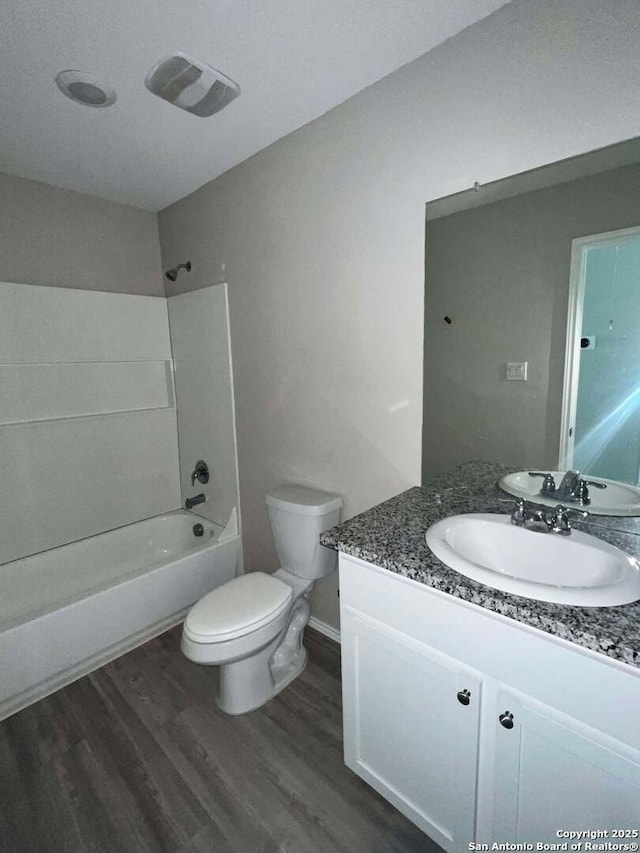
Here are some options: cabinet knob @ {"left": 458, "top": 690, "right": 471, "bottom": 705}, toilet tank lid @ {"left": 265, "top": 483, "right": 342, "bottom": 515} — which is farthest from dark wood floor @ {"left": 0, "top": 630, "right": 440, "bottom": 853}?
toilet tank lid @ {"left": 265, "top": 483, "right": 342, "bottom": 515}

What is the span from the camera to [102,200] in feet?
7.90

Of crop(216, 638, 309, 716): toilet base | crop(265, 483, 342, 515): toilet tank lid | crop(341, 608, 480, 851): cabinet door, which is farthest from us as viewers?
crop(265, 483, 342, 515): toilet tank lid

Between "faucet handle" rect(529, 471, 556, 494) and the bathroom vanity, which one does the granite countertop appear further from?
"faucet handle" rect(529, 471, 556, 494)

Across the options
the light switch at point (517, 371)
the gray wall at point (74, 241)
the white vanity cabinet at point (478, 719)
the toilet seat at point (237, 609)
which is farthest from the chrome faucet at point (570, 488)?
the gray wall at point (74, 241)

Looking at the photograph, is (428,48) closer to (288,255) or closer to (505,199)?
(505,199)

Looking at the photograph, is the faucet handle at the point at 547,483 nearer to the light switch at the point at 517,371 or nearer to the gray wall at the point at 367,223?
the light switch at the point at 517,371

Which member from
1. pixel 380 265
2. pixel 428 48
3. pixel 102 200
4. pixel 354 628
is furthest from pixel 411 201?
pixel 102 200

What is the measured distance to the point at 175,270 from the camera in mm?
2539

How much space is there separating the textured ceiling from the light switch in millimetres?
1042

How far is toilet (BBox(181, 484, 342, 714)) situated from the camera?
146cm

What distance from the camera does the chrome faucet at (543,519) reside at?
1.09m

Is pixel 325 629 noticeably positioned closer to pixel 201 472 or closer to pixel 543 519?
pixel 201 472

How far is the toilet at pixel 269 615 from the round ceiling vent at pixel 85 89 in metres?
1.75

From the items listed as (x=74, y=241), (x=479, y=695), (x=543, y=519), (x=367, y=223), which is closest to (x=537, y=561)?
(x=543, y=519)
